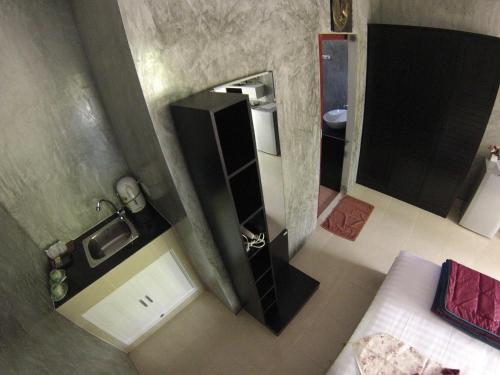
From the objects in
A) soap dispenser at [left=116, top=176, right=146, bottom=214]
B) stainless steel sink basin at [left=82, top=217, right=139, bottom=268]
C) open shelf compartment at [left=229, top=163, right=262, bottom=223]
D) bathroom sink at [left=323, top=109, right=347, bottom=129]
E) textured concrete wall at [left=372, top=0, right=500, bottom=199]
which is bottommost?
stainless steel sink basin at [left=82, top=217, right=139, bottom=268]

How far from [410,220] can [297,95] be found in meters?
2.16

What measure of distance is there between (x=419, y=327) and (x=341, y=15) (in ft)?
7.84

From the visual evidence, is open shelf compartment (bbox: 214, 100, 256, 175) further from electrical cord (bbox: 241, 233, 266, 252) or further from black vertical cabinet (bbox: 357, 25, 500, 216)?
black vertical cabinet (bbox: 357, 25, 500, 216)

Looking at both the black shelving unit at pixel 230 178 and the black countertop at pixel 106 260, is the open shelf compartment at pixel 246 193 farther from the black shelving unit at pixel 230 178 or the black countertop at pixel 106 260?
the black countertop at pixel 106 260

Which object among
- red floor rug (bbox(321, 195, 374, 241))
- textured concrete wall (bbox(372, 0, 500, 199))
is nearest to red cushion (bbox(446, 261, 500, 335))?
red floor rug (bbox(321, 195, 374, 241))

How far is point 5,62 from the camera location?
4.43 feet

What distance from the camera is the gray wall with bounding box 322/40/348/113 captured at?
3.14 meters

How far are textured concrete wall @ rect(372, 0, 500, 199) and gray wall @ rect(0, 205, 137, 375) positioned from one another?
3532 mm

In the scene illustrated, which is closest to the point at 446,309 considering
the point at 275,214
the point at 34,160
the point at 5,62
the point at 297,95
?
the point at 275,214

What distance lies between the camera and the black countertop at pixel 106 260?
1588mm

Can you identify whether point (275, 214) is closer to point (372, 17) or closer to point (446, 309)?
point (446, 309)

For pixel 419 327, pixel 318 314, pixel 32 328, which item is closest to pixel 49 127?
pixel 32 328

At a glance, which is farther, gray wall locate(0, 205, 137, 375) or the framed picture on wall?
the framed picture on wall

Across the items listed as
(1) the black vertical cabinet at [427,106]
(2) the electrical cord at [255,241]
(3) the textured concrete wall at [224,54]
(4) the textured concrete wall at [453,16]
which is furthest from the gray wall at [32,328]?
(4) the textured concrete wall at [453,16]
